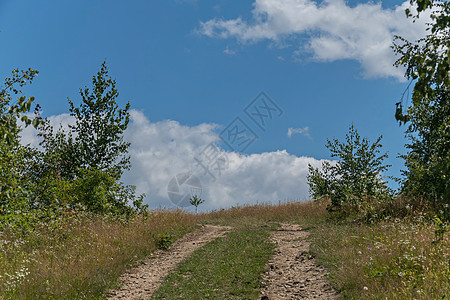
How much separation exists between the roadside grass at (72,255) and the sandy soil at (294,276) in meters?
4.96

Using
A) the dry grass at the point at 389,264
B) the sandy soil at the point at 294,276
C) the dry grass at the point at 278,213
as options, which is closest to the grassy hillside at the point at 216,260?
the dry grass at the point at 389,264

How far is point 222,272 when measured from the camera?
11.4 m

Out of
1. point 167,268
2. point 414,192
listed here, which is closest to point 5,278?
point 167,268

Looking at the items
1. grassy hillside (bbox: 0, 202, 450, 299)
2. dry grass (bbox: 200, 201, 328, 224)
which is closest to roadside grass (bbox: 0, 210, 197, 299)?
grassy hillside (bbox: 0, 202, 450, 299)

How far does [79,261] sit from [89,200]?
797 centimetres

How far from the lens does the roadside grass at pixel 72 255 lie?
32.0 ft

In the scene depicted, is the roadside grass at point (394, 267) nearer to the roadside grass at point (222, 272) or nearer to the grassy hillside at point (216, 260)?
the grassy hillside at point (216, 260)

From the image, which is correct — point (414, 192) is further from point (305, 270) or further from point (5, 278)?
point (5, 278)

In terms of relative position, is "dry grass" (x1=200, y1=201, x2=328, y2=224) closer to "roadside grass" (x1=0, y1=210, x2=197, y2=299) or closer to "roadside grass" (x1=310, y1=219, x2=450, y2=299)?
"roadside grass" (x1=0, y1=210, x2=197, y2=299)

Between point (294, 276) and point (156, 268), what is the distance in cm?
504

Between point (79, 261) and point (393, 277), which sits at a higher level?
point (79, 261)

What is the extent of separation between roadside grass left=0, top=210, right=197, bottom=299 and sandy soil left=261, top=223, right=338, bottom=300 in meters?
4.96

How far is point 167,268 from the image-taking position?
41.7 feet

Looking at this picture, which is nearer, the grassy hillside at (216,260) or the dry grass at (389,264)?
the dry grass at (389,264)
